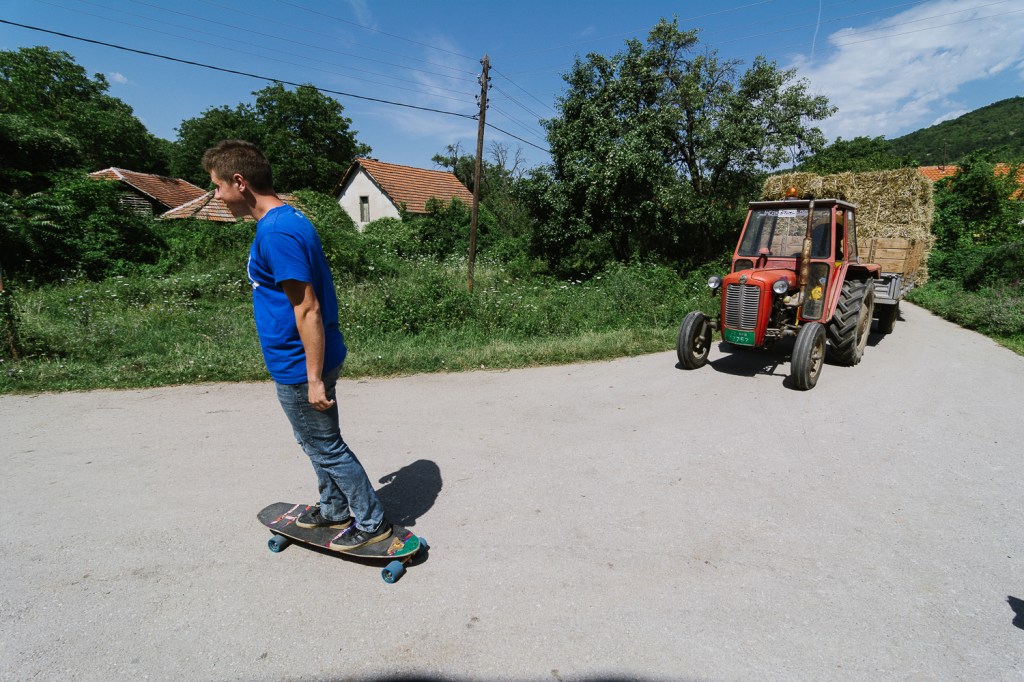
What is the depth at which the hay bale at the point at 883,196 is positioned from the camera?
1061 centimetres

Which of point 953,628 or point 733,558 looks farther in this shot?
point 733,558

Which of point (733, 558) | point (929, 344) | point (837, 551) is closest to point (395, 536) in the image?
point (733, 558)

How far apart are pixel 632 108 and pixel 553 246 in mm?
4647

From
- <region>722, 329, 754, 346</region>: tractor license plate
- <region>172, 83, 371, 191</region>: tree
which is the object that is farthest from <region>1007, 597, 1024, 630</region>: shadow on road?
<region>172, 83, 371, 191</region>: tree

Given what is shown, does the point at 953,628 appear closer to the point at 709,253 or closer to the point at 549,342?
the point at 549,342

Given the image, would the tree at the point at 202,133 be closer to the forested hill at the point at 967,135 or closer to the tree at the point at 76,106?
the tree at the point at 76,106

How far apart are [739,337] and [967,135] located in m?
84.1

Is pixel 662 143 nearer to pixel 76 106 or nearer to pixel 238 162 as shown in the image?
pixel 238 162

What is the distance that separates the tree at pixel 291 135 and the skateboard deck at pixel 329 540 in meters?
48.4

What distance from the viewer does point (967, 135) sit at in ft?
210

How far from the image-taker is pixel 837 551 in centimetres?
296

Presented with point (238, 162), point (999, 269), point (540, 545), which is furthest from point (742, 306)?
point (999, 269)

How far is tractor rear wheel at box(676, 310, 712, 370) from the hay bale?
6055 millimetres

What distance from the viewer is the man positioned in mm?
2400
